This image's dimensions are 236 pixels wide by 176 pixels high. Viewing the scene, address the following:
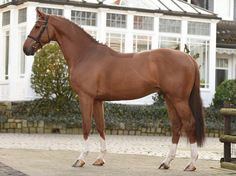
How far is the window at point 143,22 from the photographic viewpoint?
2551 centimetres

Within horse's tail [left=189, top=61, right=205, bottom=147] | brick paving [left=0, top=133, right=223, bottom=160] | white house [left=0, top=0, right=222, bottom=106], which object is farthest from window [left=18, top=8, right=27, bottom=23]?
horse's tail [left=189, top=61, right=205, bottom=147]

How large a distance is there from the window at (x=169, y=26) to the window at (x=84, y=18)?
322cm

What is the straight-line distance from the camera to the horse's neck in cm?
1004

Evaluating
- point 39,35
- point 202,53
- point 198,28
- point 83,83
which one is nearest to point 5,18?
point 198,28

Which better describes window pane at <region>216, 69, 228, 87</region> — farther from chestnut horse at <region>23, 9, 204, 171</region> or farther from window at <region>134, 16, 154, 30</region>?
chestnut horse at <region>23, 9, 204, 171</region>

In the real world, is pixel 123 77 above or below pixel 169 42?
below

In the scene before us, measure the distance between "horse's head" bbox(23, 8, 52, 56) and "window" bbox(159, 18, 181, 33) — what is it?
1644 cm

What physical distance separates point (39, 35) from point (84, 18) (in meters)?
14.8

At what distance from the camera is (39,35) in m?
9.97

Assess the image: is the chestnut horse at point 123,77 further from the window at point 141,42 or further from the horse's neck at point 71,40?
the window at point 141,42

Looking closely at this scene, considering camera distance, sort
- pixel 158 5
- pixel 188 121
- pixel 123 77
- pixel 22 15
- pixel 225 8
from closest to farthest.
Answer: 1. pixel 188 121
2. pixel 123 77
3. pixel 22 15
4. pixel 158 5
5. pixel 225 8

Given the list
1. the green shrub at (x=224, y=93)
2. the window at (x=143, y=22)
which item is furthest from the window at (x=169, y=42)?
the green shrub at (x=224, y=93)

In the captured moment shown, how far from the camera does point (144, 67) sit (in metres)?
9.50

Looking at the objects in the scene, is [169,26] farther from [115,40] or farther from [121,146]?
[121,146]
